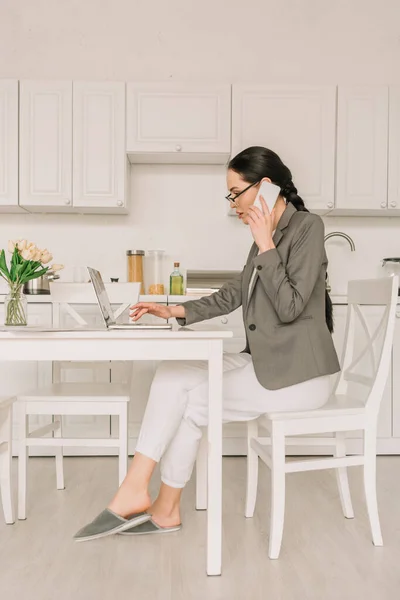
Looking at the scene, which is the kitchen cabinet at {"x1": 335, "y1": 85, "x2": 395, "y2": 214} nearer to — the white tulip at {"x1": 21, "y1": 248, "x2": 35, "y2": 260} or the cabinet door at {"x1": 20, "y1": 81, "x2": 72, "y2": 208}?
the cabinet door at {"x1": 20, "y1": 81, "x2": 72, "y2": 208}

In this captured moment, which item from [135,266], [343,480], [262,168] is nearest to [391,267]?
[135,266]

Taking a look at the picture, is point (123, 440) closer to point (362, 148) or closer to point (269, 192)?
point (269, 192)

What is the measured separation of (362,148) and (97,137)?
59.6 inches

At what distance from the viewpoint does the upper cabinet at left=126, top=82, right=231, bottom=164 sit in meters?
3.28

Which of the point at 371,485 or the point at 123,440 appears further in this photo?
the point at 123,440

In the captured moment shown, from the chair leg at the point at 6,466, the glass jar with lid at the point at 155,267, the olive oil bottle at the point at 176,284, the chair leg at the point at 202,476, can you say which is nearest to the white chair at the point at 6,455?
the chair leg at the point at 6,466

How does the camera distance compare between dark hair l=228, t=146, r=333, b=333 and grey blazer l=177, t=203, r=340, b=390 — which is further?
dark hair l=228, t=146, r=333, b=333

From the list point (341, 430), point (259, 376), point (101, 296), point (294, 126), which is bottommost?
point (341, 430)

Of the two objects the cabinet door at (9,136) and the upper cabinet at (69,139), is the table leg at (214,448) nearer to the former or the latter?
the upper cabinet at (69,139)

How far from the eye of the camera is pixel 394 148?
3348 mm

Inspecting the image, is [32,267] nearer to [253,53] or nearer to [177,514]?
[177,514]

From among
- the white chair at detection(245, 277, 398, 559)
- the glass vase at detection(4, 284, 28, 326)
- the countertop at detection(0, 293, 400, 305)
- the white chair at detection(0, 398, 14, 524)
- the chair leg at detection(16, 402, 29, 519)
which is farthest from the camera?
the countertop at detection(0, 293, 400, 305)

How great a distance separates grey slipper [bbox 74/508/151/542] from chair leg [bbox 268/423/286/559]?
0.40 m

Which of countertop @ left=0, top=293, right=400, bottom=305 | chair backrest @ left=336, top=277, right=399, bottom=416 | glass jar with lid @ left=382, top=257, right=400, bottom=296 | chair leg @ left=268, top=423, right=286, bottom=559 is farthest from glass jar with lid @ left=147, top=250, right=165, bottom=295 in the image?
chair leg @ left=268, top=423, right=286, bottom=559
